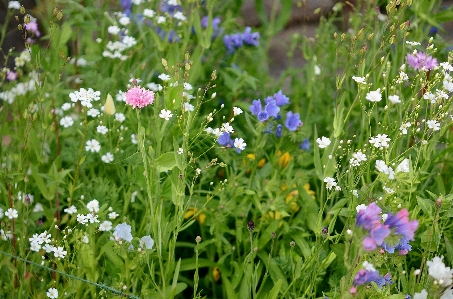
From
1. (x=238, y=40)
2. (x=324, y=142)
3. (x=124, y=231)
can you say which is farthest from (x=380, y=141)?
(x=238, y=40)

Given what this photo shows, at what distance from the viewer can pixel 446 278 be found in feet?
3.26

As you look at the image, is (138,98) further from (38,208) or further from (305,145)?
(305,145)

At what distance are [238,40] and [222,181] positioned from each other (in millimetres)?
654

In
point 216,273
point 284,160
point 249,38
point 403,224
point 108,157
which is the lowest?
point 216,273

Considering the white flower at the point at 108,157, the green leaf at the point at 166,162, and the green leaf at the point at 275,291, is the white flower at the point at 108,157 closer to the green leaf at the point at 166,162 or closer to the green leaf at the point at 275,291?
the green leaf at the point at 166,162

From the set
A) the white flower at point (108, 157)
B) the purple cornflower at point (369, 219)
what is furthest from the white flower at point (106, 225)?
the purple cornflower at point (369, 219)

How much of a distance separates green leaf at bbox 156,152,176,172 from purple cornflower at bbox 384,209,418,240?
483mm

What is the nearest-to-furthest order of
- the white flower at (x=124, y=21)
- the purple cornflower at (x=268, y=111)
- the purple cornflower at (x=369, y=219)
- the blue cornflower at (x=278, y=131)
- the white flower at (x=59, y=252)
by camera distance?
1. the purple cornflower at (x=369, y=219)
2. the white flower at (x=59, y=252)
3. the purple cornflower at (x=268, y=111)
4. the blue cornflower at (x=278, y=131)
5. the white flower at (x=124, y=21)

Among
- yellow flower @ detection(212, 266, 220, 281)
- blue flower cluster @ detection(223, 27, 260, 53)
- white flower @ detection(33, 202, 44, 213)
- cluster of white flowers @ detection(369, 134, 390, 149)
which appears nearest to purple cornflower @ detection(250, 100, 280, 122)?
cluster of white flowers @ detection(369, 134, 390, 149)

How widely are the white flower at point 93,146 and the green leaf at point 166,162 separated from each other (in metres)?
0.42

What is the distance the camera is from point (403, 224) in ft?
3.16

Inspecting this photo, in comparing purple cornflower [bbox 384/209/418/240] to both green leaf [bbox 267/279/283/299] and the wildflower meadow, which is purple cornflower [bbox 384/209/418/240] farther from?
green leaf [bbox 267/279/283/299]

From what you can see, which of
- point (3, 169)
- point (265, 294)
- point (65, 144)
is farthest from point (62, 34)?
point (265, 294)

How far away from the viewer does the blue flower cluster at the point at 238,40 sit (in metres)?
2.03
